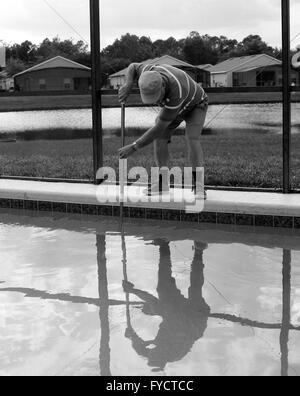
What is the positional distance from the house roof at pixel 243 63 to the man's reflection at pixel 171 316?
9.57ft

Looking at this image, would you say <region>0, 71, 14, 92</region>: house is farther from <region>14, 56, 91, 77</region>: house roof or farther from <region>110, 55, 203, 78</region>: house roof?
<region>110, 55, 203, 78</region>: house roof

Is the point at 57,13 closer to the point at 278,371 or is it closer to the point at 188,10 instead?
the point at 188,10

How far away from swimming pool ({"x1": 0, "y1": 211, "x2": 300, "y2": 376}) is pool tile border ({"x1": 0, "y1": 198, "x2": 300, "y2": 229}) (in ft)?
0.44

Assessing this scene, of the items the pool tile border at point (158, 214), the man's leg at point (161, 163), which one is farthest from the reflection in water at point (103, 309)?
the man's leg at point (161, 163)

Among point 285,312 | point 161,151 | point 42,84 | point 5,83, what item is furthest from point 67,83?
point 285,312

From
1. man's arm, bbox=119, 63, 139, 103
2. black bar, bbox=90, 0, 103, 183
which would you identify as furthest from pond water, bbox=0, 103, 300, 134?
man's arm, bbox=119, 63, 139, 103

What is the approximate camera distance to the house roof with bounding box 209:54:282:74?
6.54m

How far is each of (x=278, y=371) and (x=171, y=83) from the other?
301 centimetres

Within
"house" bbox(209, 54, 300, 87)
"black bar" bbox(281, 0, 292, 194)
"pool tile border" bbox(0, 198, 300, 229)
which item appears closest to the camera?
"pool tile border" bbox(0, 198, 300, 229)

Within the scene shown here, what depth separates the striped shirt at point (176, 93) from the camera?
16.8 feet

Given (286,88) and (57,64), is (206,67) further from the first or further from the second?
(57,64)

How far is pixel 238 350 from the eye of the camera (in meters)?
2.88

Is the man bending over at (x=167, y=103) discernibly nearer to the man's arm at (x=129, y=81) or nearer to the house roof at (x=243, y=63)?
the man's arm at (x=129, y=81)
